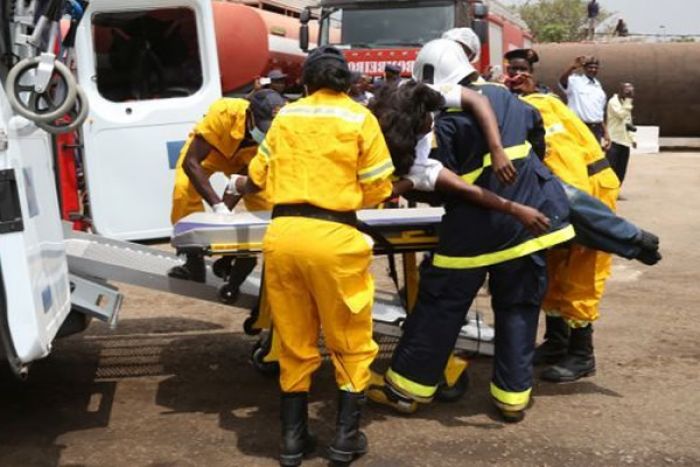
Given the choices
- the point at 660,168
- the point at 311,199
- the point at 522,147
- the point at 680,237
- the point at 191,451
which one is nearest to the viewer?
the point at 311,199

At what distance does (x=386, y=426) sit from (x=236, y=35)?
361 inches

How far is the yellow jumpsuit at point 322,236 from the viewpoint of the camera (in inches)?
157

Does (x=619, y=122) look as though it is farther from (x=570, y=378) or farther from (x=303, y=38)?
(x=570, y=378)

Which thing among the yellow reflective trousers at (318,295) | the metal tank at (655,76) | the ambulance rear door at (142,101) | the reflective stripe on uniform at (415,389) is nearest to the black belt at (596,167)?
the reflective stripe on uniform at (415,389)

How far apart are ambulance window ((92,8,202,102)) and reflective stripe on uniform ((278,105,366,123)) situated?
4.40 metres

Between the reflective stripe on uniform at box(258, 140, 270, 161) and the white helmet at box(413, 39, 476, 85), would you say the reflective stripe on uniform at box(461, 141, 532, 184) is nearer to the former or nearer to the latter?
the white helmet at box(413, 39, 476, 85)

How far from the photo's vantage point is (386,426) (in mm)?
4676

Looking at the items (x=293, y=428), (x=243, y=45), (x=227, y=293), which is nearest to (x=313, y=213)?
(x=293, y=428)

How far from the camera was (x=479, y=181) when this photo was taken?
4621 mm

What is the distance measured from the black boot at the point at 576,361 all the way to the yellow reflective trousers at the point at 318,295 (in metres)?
1.50

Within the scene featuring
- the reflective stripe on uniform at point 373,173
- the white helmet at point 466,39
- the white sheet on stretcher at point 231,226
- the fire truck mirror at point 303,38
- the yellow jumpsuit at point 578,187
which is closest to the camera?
the reflective stripe on uniform at point 373,173

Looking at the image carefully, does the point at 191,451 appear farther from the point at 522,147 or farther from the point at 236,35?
the point at 236,35

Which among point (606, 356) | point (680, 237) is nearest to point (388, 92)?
point (606, 356)

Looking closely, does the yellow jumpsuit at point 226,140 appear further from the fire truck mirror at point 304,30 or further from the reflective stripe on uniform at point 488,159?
the fire truck mirror at point 304,30
